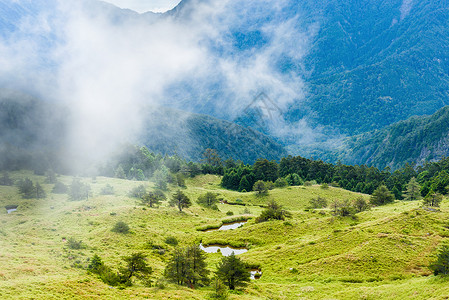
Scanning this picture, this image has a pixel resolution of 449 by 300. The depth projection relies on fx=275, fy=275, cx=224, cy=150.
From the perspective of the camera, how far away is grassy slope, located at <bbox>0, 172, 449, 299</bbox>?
33.7 m

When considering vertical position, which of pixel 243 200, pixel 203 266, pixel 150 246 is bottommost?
pixel 203 266

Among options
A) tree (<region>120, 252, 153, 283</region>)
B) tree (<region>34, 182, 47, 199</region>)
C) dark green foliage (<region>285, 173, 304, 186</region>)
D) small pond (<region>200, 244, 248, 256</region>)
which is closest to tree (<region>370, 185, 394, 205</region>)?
dark green foliage (<region>285, 173, 304, 186</region>)

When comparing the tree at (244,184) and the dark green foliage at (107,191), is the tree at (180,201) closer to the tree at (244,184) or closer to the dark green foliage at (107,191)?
the dark green foliage at (107,191)

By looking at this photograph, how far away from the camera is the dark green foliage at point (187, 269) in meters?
39.2

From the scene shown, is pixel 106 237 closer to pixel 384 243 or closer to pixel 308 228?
pixel 308 228

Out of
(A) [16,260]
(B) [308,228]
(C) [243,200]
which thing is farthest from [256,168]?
(A) [16,260]

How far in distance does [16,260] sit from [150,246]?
1014 inches

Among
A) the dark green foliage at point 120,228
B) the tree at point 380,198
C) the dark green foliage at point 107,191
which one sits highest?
the dark green foliage at point 107,191

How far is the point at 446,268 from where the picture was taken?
3547cm

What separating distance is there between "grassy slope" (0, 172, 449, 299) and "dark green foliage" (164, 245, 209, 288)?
7.50ft

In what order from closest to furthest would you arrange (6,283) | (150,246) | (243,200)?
(6,283)
(150,246)
(243,200)

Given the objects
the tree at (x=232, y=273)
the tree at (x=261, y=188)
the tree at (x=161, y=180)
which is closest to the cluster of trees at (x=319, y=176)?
the tree at (x=261, y=188)

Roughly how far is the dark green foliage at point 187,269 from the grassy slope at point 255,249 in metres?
2.29

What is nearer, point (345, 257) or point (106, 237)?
point (345, 257)
